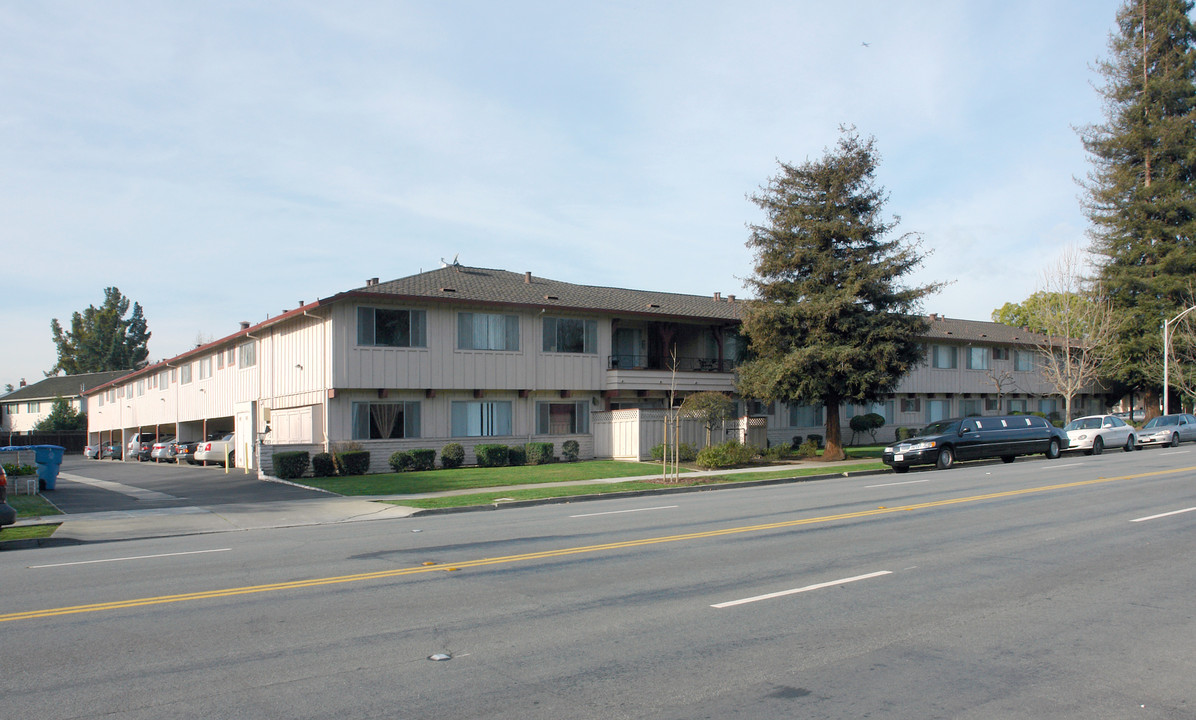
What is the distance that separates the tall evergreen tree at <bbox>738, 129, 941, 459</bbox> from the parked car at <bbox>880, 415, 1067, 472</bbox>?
358cm

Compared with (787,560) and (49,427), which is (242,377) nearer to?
(787,560)

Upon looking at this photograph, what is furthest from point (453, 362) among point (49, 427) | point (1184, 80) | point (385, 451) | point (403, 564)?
point (49, 427)

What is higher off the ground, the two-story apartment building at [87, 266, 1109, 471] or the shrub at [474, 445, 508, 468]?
the two-story apartment building at [87, 266, 1109, 471]

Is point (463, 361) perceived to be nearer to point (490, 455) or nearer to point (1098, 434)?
point (490, 455)

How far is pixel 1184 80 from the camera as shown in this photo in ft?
175

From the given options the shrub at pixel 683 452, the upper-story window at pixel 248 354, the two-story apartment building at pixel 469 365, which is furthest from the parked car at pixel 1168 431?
the upper-story window at pixel 248 354

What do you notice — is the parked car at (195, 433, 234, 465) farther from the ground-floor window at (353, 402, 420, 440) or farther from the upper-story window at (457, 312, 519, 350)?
the upper-story window at (457, 312, 519, 350)

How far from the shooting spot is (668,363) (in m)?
37.6

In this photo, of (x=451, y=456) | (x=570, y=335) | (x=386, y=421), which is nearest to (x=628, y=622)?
(x=451, y=456)

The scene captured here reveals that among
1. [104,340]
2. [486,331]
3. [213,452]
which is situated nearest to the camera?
[486,331]

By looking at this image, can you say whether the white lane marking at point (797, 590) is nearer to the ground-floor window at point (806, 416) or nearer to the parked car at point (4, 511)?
the parked car at point (4, 511)

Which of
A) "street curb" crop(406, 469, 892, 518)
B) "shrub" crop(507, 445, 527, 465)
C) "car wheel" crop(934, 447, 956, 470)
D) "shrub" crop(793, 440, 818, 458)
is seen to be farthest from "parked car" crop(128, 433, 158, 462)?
"car wheel" crop(934, 447, 956, 470)

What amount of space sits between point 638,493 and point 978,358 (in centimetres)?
3501

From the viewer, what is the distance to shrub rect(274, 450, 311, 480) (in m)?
27.5
